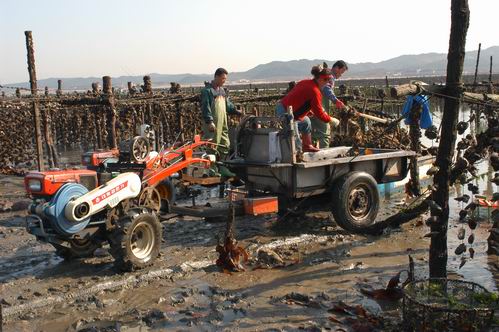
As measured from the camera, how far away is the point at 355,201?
8.59 meters

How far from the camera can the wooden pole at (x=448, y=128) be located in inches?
195

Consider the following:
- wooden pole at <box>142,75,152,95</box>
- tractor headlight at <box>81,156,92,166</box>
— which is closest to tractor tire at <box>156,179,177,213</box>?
tractor headlight at <box>81,156,92,166</box>

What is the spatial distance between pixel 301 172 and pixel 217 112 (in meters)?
3.30

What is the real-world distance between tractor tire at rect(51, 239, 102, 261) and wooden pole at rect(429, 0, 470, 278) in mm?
4284

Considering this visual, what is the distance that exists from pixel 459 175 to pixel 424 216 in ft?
13.5

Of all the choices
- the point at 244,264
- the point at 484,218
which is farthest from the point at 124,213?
the point at 484,218

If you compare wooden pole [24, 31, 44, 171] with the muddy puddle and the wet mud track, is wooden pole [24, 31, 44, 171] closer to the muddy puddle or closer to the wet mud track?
the muddy puddle

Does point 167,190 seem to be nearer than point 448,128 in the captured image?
No

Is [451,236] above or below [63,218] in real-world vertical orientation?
below

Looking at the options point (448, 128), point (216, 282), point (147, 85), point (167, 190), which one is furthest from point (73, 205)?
point (147, 85)

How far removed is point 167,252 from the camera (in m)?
7.68

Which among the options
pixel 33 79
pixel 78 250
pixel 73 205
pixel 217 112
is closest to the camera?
pixel 73 205

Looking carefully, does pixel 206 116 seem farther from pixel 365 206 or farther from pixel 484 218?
pixel 484 218

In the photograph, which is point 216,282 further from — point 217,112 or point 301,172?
point 217,112
